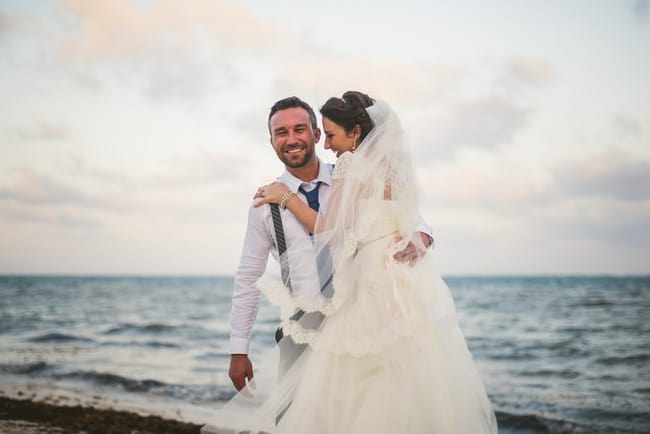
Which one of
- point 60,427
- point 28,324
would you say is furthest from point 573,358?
point 28,324

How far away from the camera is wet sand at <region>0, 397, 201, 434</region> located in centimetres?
635

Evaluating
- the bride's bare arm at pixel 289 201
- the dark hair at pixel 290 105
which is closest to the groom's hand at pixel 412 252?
the bride's bare arm at pixel 289 201

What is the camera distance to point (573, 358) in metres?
12.8

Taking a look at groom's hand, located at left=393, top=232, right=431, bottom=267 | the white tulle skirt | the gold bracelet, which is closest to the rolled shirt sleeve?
the gold bracelet

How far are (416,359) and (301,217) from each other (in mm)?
989

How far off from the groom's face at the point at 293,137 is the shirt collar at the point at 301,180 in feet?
0.26

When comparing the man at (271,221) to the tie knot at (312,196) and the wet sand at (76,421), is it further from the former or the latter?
the wet sand at (76,421)

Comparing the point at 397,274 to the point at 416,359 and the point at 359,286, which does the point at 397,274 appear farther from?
the point at 416,359

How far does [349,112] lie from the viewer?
3.21 meters

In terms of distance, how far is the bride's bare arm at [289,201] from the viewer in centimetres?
319

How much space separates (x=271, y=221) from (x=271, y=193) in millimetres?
200

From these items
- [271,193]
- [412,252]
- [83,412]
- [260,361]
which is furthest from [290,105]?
[260,361]

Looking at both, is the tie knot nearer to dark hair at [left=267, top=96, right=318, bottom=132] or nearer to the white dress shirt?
the white dress shirt

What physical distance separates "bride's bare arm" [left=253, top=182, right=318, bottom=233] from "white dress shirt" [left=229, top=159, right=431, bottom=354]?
11 cm
